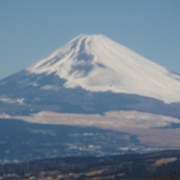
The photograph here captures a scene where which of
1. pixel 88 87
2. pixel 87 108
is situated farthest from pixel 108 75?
pixel 87 108

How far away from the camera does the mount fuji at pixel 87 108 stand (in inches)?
5300

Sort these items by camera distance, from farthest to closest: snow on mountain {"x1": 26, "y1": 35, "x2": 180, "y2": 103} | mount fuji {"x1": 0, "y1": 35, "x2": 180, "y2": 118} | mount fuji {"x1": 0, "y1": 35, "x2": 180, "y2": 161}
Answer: snow on mountain {"x1": 26, "y1": 35, "x2": 180, "y2": 103} < mount fuji {"x1": 0, "y1": 35, "x2": 180, "y2": 118} < mount fuji {"x1": 0, "y1": 35, "x2": 180, "y2": 161}

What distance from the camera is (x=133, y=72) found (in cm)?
19175

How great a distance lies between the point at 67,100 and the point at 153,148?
43181 millimetres

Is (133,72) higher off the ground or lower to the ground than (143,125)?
higher

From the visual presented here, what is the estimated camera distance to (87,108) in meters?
169

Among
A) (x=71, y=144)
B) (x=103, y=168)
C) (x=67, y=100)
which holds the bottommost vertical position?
(x=103, y=168)

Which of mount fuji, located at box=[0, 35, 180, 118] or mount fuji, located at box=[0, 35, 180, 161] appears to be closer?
mount fuji, located at box=[0, 35, 180, 161]

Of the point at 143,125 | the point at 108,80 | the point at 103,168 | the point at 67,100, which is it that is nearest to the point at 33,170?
the point at 103,168

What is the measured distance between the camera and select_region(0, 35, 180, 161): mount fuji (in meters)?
135

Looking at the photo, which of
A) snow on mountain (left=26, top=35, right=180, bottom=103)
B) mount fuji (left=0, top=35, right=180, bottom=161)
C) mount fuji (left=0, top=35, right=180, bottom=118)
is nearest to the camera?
mount fuji (left=0, top=35, right=180, bottom=161)

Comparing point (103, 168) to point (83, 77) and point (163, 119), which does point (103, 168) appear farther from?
point (83, 77)

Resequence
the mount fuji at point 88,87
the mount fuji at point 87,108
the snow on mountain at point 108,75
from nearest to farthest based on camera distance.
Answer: the mount fuji at point 87,108 → the mount fuji at point 88,87 → the snow on mountain at point 108,75

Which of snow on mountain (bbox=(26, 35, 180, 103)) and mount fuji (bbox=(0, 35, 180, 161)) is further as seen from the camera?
snow on mountain (bbox=(26, 35, 180, 103))
